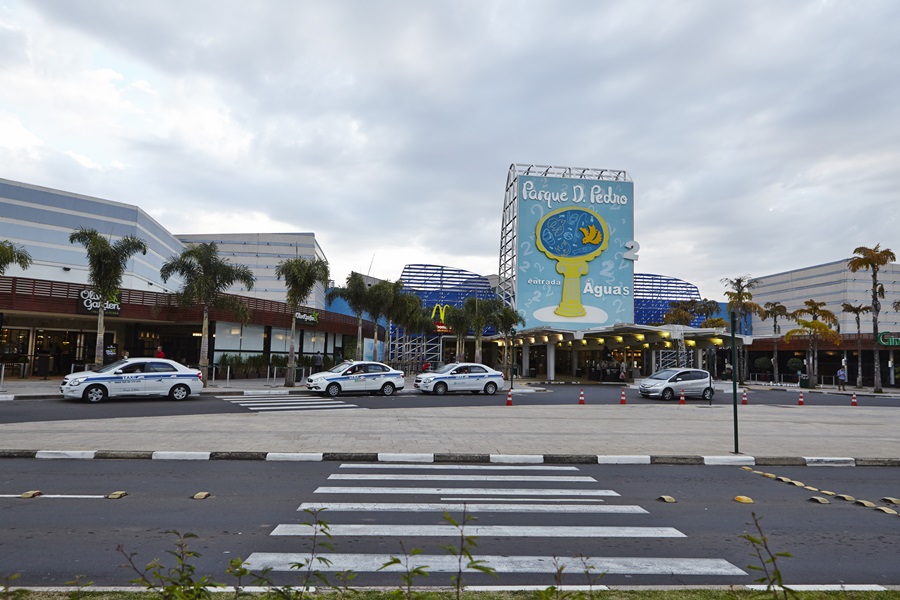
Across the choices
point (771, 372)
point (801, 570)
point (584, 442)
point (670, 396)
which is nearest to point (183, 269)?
point (584, 442)

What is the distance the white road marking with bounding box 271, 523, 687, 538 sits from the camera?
6.20 metres

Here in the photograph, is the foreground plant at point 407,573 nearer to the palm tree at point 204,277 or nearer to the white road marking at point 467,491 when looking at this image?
the white road marking at point 467,491

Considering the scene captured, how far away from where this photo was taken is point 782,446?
13.4 meters

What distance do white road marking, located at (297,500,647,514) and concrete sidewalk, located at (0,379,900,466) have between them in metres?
3.46

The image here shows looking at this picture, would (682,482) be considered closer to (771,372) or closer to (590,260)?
(590,260)

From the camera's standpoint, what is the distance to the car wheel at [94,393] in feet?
66.7

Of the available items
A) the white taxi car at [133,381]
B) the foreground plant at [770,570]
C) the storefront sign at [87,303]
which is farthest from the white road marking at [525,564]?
the storefront sign at [87,303]

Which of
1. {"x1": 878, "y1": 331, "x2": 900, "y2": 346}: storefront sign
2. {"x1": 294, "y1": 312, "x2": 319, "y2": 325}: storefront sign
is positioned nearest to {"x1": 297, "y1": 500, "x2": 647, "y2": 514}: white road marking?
{"x1": 294, "y1": 312, "x2": 319, "y2": 325}: storefront sign

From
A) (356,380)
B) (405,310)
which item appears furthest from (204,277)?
(405,310)

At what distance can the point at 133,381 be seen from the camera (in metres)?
21.0

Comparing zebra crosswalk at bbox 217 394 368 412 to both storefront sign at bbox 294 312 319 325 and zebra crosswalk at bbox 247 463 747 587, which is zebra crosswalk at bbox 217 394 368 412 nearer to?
→ zebra crosswalk at bbox 247 463 747 587

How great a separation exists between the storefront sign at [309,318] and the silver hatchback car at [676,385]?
21.6m

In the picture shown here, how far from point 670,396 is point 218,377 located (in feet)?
82.0

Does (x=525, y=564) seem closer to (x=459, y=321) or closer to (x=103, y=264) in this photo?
(x=103, y=264)
